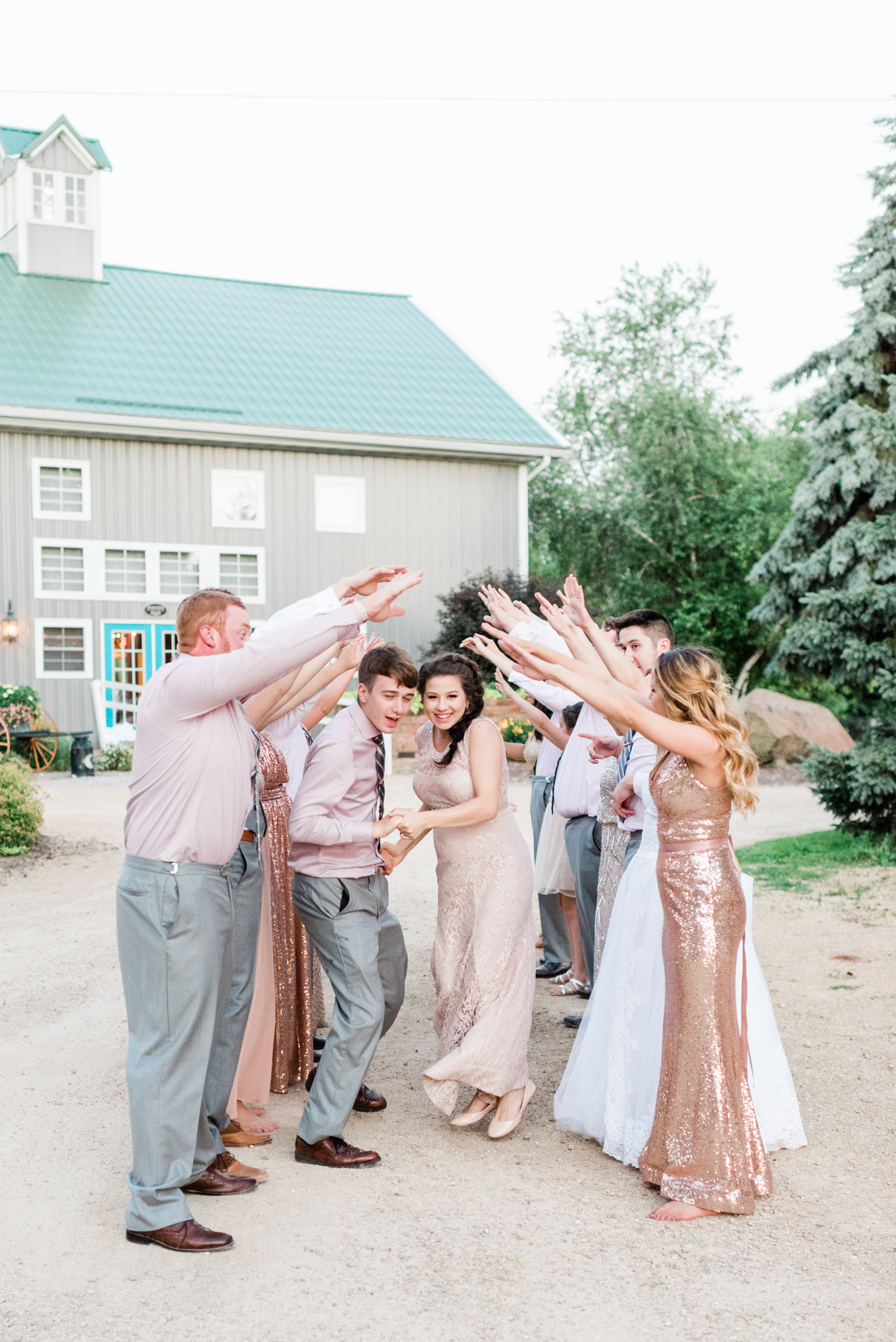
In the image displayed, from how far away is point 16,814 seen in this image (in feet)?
37.4

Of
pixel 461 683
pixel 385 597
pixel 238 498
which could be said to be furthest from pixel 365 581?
pixel 238 498

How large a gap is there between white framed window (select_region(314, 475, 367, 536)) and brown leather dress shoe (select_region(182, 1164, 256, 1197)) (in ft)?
66.1

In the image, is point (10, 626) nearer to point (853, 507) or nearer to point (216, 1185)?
point (853, 507)

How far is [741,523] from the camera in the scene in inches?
1244

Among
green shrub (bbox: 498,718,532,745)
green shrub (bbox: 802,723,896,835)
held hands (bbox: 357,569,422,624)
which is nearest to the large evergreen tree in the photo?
green shrub (bbox: 802,723,896,835)

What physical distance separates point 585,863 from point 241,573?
1777 cm

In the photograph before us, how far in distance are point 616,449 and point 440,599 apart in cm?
1798

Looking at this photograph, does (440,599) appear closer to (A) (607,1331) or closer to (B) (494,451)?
(B) (494,451)

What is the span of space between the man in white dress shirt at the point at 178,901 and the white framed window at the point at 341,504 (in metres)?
20.2

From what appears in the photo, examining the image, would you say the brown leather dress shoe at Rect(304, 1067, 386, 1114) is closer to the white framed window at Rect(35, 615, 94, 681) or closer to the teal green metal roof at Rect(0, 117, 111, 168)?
the white framed window at Rect(35, 615, 94, 681)

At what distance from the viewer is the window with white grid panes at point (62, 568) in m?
21.9

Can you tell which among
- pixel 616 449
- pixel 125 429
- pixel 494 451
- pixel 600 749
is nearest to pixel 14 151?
pixel 125 429

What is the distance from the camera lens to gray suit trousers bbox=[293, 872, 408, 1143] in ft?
14.2

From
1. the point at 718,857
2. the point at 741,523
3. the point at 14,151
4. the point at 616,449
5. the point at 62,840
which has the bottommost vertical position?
the point at 62,840
